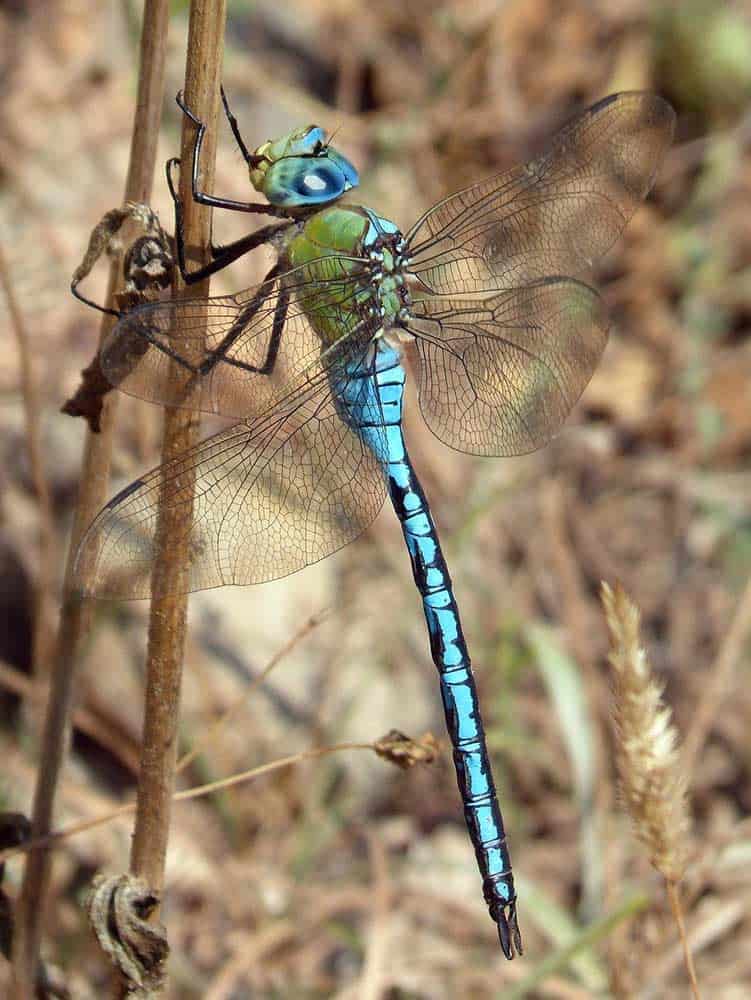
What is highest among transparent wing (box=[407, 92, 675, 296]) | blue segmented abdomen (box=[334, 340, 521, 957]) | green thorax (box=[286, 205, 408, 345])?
transparent wing (box=[407, 92, 675, 296])

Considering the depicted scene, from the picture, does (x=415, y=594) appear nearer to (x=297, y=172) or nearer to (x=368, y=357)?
(x=368, y=357)

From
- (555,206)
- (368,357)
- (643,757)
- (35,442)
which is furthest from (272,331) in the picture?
(643,757)

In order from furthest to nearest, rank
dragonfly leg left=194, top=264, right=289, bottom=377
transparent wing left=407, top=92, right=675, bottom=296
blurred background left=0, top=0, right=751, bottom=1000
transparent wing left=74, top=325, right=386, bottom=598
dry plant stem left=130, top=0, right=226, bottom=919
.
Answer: blurred background left=0, top=0, right=751, bottom=1000, transparent wing left=407, top=92, right=675, bottom=296, dragonfly leg left=194, top=264, right=289, bottom=377, transparent wing left=74, top=325, right=386, bottom=598, dry plant stem left=130, top=0, right=226, bottom=919

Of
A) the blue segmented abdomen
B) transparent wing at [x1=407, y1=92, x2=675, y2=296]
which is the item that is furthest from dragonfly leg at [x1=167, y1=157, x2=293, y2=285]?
transparent wing at [x1=407, y1=92, x2=675, y2=296]

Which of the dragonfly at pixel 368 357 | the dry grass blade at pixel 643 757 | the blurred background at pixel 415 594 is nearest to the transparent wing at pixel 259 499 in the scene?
the dragonfly at pixel 368 357

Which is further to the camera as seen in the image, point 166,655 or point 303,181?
point 303,181

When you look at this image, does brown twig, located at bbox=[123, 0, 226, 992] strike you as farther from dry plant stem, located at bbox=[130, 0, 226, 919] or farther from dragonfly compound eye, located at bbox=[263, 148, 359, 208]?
dragonfly compound eye, located at bbox=[263, 148, 359, 208]

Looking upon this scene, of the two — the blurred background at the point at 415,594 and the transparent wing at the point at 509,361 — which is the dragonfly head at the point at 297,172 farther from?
the blurred background at the point at 415,594

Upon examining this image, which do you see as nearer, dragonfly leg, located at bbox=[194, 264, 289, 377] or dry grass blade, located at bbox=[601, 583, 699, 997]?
dry grass blade, located at bbox=[601, 583, 699, 997]
